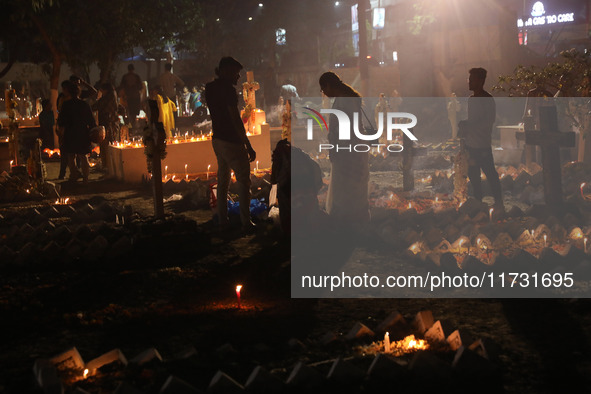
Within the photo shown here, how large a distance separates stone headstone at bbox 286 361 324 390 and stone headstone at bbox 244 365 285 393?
75 millimetres

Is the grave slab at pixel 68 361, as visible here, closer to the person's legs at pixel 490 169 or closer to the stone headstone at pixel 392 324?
the stone headstone at pixel 392 324

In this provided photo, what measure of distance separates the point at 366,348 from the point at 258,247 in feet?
12.0

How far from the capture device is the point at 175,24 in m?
26.4

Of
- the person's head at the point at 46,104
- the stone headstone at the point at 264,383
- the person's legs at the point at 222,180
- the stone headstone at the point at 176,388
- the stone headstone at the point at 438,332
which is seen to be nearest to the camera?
the stone headstone at the point at 176,388

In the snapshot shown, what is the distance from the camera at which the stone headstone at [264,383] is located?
4.09 m

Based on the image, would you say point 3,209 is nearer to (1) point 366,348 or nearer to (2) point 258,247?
(2) point 258,247

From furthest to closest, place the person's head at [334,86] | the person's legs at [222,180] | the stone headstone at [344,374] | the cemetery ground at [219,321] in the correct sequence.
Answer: the person's legs at [222,180], the person's head at [334,86], the cemetery ground at [219,321], the stone headstone at [344,374]

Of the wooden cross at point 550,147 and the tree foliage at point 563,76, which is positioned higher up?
the tree foliage at point 563,76

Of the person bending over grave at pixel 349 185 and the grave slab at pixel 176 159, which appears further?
the grave slab at pixel 176 159

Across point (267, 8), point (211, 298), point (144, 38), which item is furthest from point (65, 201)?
point (267, 8)

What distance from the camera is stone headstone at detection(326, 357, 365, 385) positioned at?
167 inches

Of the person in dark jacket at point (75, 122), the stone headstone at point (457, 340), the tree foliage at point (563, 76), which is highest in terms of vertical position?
the tree foliage at point (563, 76)

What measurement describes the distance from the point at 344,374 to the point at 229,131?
17.0 feet

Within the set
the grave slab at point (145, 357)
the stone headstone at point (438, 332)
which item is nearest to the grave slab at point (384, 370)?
the stone headstone at point (438, 332)
